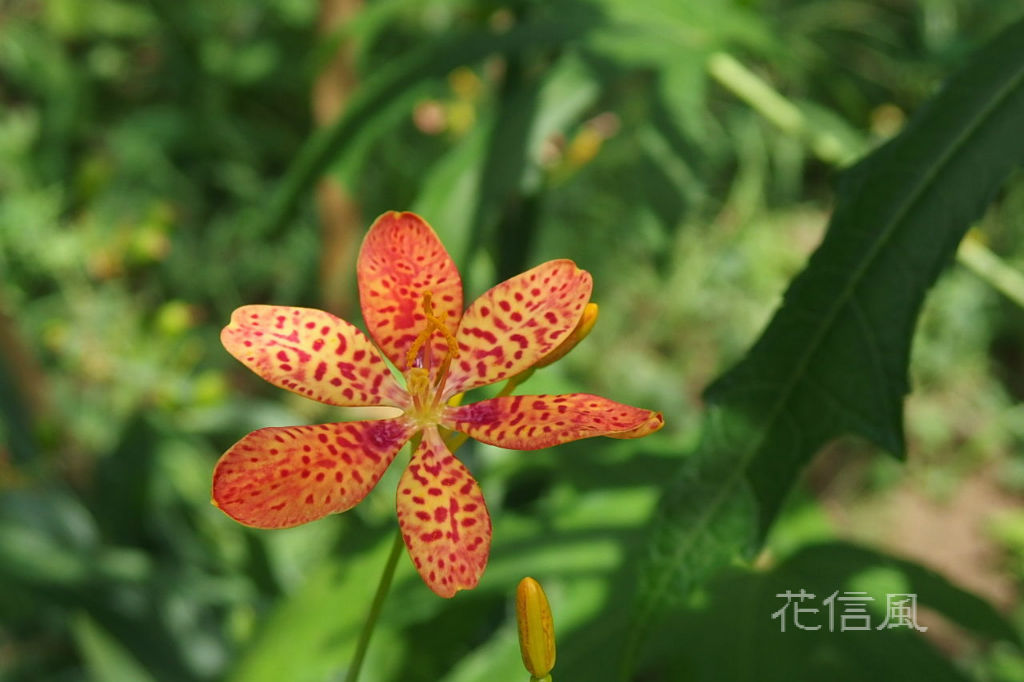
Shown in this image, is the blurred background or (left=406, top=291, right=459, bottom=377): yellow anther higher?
(left=406, top=291, right=459, bottom=377): yellow anther

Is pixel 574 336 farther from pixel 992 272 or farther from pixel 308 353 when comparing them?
pixel 992 272

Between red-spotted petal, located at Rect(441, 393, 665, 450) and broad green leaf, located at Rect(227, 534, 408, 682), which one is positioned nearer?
red-spotted petal, located at Rect(441, 393, 665, 450)

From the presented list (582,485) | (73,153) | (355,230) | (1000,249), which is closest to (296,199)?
(582,485)

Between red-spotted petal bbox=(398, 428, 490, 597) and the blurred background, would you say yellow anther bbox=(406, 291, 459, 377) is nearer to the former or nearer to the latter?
red-spotted petal bbox=(398, 428, 490, 597)

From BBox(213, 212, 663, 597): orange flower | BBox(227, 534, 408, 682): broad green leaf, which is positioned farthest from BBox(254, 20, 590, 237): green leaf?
BBox(213, 212, 663, 597): orange flower

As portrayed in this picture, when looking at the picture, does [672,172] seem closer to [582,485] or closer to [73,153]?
[582,485]

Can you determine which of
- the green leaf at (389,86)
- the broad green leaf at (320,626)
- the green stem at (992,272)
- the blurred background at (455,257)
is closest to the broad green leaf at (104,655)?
the blurred background at (455,257)

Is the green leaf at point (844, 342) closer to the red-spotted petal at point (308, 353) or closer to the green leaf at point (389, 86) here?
the red-spotted petal at point (308, 353)
